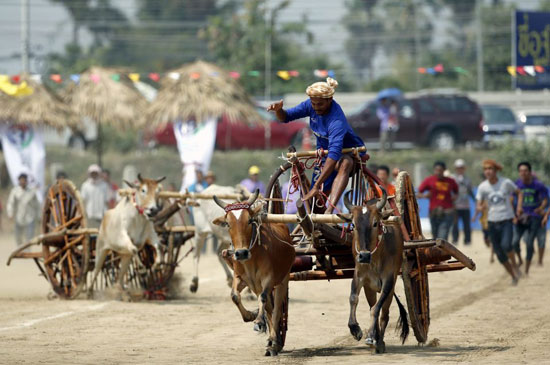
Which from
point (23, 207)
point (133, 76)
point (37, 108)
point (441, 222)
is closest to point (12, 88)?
point (37, 108)

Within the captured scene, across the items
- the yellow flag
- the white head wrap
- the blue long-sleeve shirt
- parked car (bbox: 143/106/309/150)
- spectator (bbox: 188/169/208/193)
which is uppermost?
the yellow flag

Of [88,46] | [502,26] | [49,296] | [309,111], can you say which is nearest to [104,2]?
[88,46]

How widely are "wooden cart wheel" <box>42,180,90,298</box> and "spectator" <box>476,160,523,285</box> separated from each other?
7.03 meters

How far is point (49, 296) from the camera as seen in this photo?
54.2ft

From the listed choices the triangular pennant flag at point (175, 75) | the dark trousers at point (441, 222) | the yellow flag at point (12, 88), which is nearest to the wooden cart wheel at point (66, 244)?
the dark trousers at point (441, 222)

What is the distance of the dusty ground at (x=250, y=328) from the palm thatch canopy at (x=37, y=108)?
33.1 feet

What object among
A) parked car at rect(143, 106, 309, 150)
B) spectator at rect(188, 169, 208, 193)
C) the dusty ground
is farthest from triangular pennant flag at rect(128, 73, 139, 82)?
the dusty ground

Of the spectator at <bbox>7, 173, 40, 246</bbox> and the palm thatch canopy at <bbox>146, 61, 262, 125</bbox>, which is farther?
the palm thatch canopy at <bbox>146, 61, 262, 125</bbox>

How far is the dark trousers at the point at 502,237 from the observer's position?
18.5 m

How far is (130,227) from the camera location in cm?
1570

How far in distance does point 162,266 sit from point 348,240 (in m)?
6.50

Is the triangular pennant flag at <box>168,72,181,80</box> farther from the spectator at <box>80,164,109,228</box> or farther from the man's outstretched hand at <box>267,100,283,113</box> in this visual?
the man's outstretched hand at <box>267,100,283,113</box>

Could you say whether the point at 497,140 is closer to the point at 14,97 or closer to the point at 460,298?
the point at 14,97

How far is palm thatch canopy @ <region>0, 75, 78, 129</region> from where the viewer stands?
28.4m
